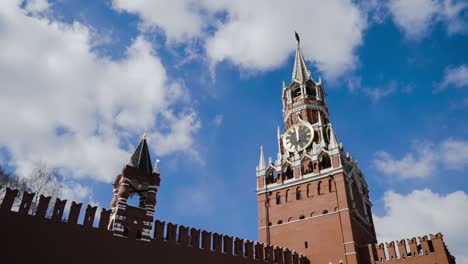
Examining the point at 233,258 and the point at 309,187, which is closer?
the point at 233,258

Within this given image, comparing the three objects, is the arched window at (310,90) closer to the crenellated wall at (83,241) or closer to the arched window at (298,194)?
the arched window at (298,194)

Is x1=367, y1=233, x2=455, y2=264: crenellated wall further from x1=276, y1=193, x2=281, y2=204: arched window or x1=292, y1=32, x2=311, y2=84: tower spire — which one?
x1=292, y1=32, x2=311, y2=84: tower spire

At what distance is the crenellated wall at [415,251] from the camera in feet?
87.0

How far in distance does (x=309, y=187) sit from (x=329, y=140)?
593cm

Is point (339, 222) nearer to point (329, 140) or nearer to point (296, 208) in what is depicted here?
point (296, 208)

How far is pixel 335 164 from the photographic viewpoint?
33625 millimetres

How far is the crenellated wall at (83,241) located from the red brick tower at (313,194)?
29.3 ft

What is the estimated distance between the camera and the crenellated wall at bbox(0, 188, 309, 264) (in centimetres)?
1612

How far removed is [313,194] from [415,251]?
9.07 m

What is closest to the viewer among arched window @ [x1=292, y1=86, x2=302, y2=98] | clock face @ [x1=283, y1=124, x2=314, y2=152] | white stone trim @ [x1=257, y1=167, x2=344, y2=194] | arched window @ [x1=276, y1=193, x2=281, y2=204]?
white stone trim @ [x1=257, y1=167, x2=344, y2=194]

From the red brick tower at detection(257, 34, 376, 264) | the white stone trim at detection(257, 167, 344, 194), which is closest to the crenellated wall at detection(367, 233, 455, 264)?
the red brick tower at detection(257, 34, 376, 264)

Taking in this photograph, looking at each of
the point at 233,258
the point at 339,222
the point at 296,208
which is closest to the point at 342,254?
the point at 339,222

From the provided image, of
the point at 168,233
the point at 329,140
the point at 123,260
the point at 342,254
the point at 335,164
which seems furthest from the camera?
the point at 329,140

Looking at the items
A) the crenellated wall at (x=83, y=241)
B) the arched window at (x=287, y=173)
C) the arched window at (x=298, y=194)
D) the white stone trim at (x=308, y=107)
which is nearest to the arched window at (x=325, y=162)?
the arched window at (x=298, y=194)
